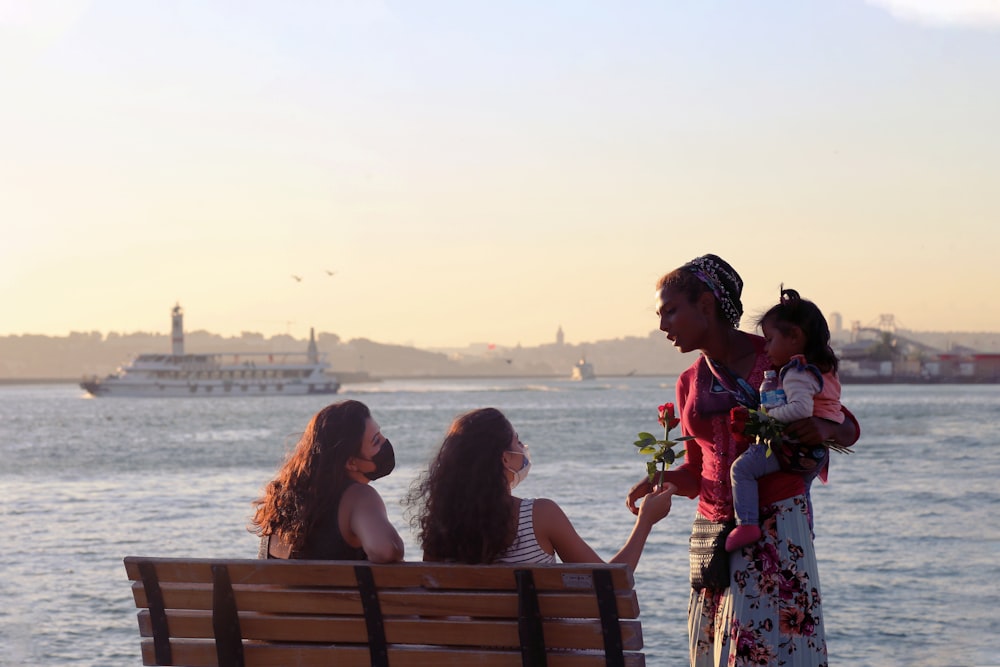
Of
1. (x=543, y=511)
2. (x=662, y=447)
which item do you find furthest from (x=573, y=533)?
(x=662, y=447)

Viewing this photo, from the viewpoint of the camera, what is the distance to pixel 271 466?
32.8 m

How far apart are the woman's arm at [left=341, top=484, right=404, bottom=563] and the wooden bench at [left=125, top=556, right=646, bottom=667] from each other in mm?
105

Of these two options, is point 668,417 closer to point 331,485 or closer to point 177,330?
point 331,485

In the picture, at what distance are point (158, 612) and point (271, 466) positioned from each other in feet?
96.8

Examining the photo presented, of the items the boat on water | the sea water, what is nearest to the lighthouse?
the boat on water

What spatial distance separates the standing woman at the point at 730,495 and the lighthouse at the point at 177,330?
11578cm

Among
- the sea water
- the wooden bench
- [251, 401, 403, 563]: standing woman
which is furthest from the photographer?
the sea water

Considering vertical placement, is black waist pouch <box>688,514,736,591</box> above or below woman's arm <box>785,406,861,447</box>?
below

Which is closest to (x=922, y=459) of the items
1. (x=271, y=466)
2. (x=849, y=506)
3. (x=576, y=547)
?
(x=849, y=506)

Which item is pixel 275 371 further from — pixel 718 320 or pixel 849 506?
pixel 718 320

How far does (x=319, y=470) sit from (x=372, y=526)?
265mm

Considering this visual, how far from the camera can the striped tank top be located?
3.64 metres

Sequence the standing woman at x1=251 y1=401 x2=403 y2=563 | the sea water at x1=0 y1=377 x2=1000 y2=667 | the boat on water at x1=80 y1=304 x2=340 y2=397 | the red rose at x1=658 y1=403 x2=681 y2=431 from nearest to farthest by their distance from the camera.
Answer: the red rose at x1=658 y1=403 x2=681 y2=431 < the standing woman at x1=251 y1=401 x2=403 y2=563 < the sea water at x1=0 y1=377 x2=1000 y2=667 < the boat on water at x1=80 y1=304 x2=340 y2=397

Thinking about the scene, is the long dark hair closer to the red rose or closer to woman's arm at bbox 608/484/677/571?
woman's arm at bbox 608/484/677/571
